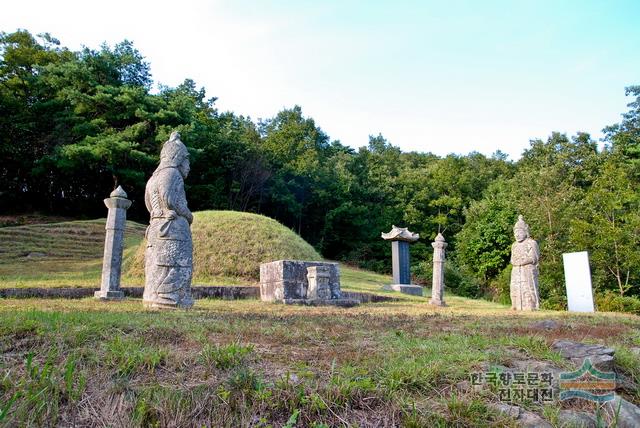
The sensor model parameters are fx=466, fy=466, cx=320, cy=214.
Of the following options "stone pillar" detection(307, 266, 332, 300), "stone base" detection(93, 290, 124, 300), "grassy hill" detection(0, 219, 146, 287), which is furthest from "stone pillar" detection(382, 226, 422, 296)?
"stone base" detection(93, 290, 124, 300)

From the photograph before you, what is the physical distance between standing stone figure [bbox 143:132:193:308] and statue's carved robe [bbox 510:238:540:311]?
8.09 metres

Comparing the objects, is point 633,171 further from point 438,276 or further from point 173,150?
point 173,150

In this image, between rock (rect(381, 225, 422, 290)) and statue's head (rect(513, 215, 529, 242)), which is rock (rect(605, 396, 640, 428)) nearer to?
statue's head (rect(513, 215, 529, 242))

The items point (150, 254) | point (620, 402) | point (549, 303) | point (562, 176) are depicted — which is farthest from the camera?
point (562, 176)

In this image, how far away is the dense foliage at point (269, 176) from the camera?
24094mm

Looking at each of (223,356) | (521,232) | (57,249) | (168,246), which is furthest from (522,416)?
(57,249)

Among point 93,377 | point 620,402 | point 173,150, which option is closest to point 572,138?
point 173,150

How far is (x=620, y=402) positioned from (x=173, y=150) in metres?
7.05

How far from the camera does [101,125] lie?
2733cm

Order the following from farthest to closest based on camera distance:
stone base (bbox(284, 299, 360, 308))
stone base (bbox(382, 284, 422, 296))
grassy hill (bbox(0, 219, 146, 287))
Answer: stone base (bbox(382, 284, 422, 296)) → grassy hill (bbox(0, 219, 146, 287)) → stone base (bbox(284, 299, 360, 308))

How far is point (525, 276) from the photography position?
11539 mm

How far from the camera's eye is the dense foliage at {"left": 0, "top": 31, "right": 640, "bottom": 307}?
24.1m

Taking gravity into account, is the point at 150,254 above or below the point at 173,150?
below

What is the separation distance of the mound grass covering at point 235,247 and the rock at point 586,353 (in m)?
12.0
